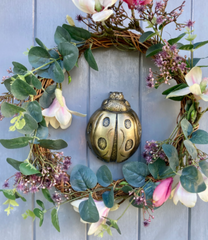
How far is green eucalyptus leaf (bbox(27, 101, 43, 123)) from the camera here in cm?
45

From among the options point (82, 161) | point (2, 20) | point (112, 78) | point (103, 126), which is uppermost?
point (2, 20)

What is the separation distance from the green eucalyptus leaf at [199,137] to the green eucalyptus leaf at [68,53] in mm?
318

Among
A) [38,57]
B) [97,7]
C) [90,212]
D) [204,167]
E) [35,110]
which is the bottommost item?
[90,212]

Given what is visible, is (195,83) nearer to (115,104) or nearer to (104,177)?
(115,104)

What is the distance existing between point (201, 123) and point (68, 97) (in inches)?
15.3

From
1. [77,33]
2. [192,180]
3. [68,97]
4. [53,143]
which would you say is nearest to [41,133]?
[53,143]

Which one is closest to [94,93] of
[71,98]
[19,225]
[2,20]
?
[71,98]

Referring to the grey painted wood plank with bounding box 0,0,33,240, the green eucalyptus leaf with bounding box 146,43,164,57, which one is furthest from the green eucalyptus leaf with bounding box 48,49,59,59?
the green eucalyptus leaf with bounding box 146,43,164,57

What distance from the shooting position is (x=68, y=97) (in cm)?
58

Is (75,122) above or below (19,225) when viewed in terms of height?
above

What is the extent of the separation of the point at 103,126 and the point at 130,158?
0.13 metres

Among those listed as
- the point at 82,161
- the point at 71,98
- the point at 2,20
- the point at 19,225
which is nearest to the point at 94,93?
the point at 71,98

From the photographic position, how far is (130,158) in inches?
23.0

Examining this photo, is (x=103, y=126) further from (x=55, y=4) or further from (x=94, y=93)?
(x=55, y=4)
